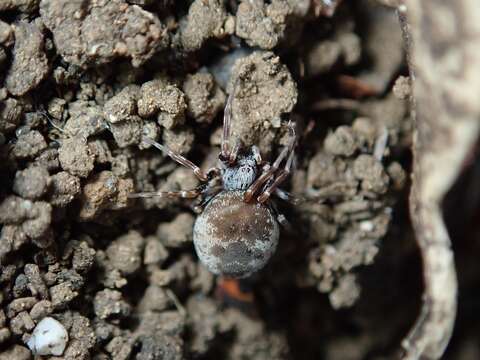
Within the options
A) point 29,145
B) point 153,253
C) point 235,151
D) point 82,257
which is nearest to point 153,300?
point 153,253

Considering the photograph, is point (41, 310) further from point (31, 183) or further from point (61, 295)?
point (31, 183)

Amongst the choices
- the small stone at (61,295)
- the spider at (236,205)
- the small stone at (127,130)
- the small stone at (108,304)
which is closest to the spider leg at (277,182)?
the spider at (236,205)

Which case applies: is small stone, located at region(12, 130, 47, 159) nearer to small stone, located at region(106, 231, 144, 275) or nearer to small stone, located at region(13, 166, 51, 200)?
small stone, located at region(13, 166, 51, 200)

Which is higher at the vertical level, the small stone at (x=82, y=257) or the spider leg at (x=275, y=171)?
the spider leg at (x=275, y=171)

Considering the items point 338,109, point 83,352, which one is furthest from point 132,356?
point 338,109

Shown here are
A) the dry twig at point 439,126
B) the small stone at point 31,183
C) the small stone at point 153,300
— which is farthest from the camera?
the small stone at point 153,300

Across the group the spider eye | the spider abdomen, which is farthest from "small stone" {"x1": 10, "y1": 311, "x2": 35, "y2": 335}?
the spider eye

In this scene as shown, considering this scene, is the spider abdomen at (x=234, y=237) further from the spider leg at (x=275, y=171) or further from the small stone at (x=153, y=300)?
the small stone at (x=153, y=300)
